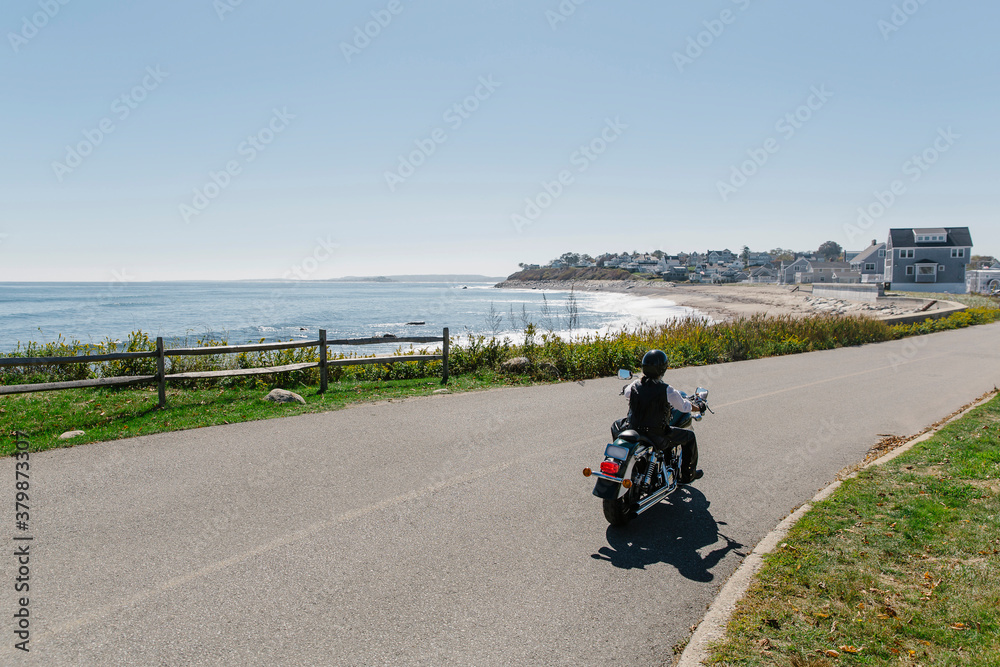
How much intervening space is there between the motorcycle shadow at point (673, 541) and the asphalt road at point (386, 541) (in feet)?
0.08

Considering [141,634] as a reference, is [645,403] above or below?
above

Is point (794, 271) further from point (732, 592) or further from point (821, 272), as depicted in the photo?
point (732, 592)

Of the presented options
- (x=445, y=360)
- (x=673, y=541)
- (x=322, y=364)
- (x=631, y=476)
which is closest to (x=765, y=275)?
(x=445, y=360)

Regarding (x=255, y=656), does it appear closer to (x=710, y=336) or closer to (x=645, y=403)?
(x=645, y=403)

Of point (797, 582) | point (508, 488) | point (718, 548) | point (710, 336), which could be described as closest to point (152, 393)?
point (508, 488)

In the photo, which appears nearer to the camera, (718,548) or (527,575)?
(527,575)

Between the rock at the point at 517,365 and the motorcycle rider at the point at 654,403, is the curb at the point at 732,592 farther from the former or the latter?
the rock at the point at 517,365

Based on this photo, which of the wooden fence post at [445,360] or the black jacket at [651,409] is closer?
the black jacket at [651,409]

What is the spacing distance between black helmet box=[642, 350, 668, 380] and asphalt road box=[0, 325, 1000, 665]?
5.16 feet

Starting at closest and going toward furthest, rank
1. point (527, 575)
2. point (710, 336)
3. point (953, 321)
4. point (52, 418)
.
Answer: point (527, 575) < point (52, 418) < point (710, 336) < point (953, 321)

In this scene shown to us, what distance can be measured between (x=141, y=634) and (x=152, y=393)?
913 cm

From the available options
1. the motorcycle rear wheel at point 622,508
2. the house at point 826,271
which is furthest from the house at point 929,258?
the motorcycle rear wheel at point 622,508

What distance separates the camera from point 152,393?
37.9 feet

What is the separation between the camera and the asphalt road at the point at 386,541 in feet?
12.5
